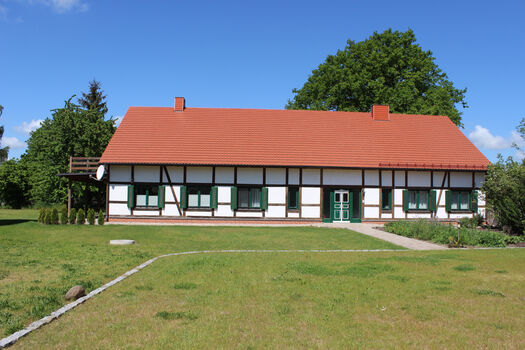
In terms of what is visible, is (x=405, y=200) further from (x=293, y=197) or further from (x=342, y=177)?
(x=293, y=197)

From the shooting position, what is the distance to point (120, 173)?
2402 cm

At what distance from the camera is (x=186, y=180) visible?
24047 mm

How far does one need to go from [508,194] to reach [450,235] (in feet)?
18.8

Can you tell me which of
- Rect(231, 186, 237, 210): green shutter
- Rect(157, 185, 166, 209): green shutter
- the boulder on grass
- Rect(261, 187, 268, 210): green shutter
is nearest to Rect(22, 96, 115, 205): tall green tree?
Rect(157, 185, 166, 209): green shutter

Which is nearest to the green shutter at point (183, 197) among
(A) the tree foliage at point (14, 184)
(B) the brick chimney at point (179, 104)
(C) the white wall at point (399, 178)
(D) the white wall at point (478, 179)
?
(B) the brick chimney at point (179, 104)

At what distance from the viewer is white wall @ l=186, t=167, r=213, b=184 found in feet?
79.0

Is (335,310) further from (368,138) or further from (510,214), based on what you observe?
(368,138)

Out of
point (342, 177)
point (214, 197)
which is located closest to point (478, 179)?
point (342, 177)

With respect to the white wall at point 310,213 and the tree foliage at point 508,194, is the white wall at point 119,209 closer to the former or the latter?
the white wall at point 310,213

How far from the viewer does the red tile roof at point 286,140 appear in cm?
2427

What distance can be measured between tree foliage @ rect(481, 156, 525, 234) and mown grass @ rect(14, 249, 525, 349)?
965 centimetres

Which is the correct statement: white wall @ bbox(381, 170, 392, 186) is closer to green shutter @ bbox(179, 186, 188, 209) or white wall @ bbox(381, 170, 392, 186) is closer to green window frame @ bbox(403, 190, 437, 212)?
green window frame @ bbox(403, 190, 437, 212)

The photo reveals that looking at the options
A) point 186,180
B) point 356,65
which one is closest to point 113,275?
point 186,180

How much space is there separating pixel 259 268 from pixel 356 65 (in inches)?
1103
